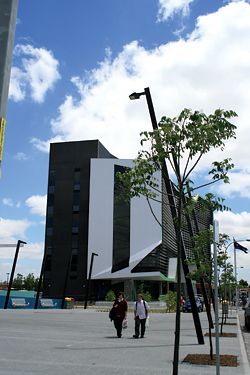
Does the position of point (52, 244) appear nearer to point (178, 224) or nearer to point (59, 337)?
point (59, 337)

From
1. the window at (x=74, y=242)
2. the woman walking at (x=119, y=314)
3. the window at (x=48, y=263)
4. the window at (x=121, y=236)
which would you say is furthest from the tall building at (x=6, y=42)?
the window at (x=48, y=263)

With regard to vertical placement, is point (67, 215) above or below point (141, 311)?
above

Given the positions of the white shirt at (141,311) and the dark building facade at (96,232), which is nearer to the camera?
the white shirt at (141,311)

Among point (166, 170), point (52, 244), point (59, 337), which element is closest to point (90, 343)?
point (59, 337)

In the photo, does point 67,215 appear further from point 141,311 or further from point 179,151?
point 179,151

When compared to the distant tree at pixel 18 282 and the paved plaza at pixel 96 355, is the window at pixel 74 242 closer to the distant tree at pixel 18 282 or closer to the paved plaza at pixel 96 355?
the distant tree at pixel 18 282

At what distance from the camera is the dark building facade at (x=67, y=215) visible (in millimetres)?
83562

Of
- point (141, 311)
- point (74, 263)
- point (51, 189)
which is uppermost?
point (51, 189)

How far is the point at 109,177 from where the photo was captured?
85.6 meters

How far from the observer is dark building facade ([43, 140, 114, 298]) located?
8356 cm

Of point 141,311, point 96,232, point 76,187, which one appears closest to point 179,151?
point 141,311

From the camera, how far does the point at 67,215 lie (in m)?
86.6

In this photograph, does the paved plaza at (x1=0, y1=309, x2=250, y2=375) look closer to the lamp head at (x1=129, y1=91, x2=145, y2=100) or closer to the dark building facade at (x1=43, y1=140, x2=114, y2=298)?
the lamp head at (x1=129, y1=91, x2=145, y2=100)

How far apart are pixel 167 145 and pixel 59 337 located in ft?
35.2
